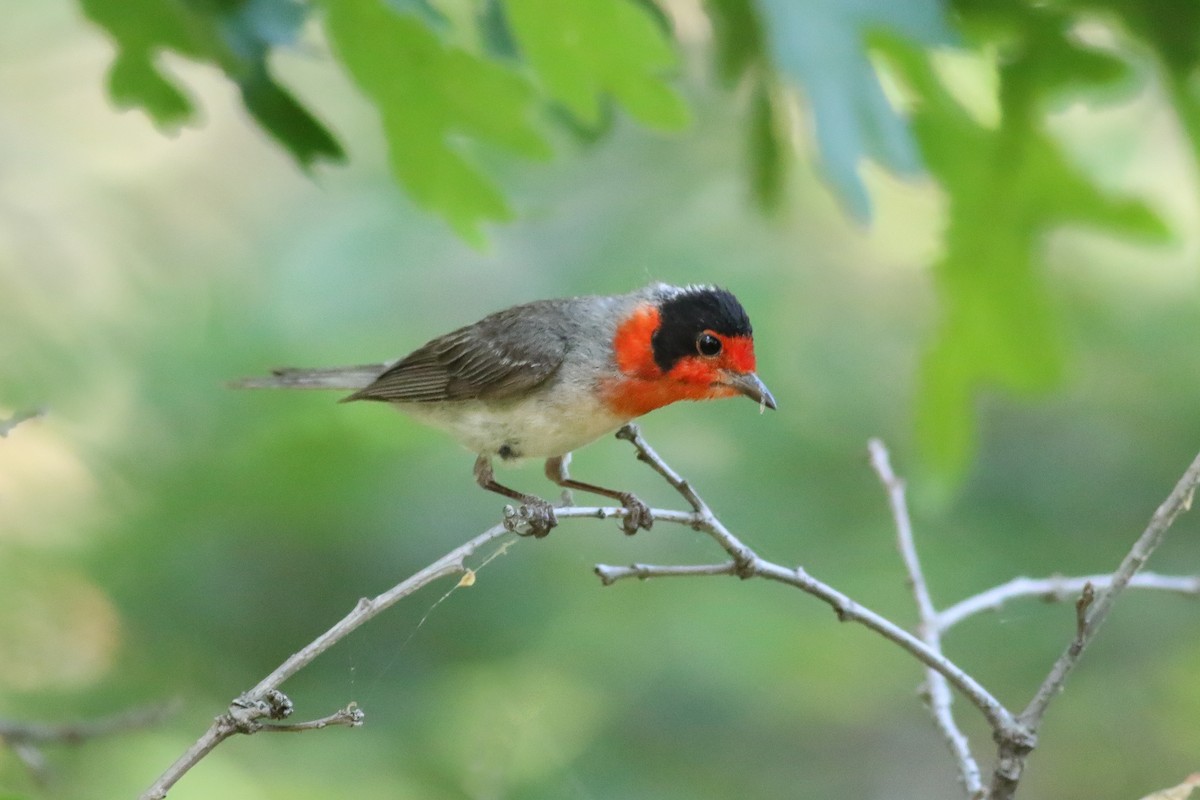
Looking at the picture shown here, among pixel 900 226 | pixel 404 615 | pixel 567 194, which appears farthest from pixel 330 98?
pixel 404 615

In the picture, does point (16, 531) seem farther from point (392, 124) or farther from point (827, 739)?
point (827, 739)

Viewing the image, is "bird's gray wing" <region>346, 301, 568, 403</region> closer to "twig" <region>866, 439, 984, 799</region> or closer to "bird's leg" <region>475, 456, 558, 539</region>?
"bird's leg" <region>475, 456, 558, 539</region>

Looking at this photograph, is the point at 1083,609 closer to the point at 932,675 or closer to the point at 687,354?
the point at 932,675

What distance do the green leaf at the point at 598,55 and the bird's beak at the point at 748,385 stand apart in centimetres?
86

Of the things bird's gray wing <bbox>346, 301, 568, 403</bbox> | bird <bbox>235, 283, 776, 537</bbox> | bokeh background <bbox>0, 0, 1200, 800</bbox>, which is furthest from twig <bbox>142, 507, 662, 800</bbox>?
bird's gray wing <bbox>346, 301, 568, 403</bbox>

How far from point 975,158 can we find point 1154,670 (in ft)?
7.08

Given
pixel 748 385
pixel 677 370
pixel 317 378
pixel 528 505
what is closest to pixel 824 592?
pixel 528 505

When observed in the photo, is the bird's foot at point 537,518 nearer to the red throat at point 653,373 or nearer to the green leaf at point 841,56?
the red throat at point 653,373

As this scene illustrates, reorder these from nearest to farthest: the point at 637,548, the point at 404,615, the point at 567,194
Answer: the point at 404,615
the point at 637,548
the point at 567,194

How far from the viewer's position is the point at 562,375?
396 centimetres

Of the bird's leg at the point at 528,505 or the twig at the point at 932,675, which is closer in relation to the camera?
the twig at the point at 932,675

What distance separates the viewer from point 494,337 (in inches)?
164

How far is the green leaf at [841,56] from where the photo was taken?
8.92ft

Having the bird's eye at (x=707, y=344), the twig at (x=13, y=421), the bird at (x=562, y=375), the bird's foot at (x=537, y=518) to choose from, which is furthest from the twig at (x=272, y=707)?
the bird's eye at (x=707, y=344)
